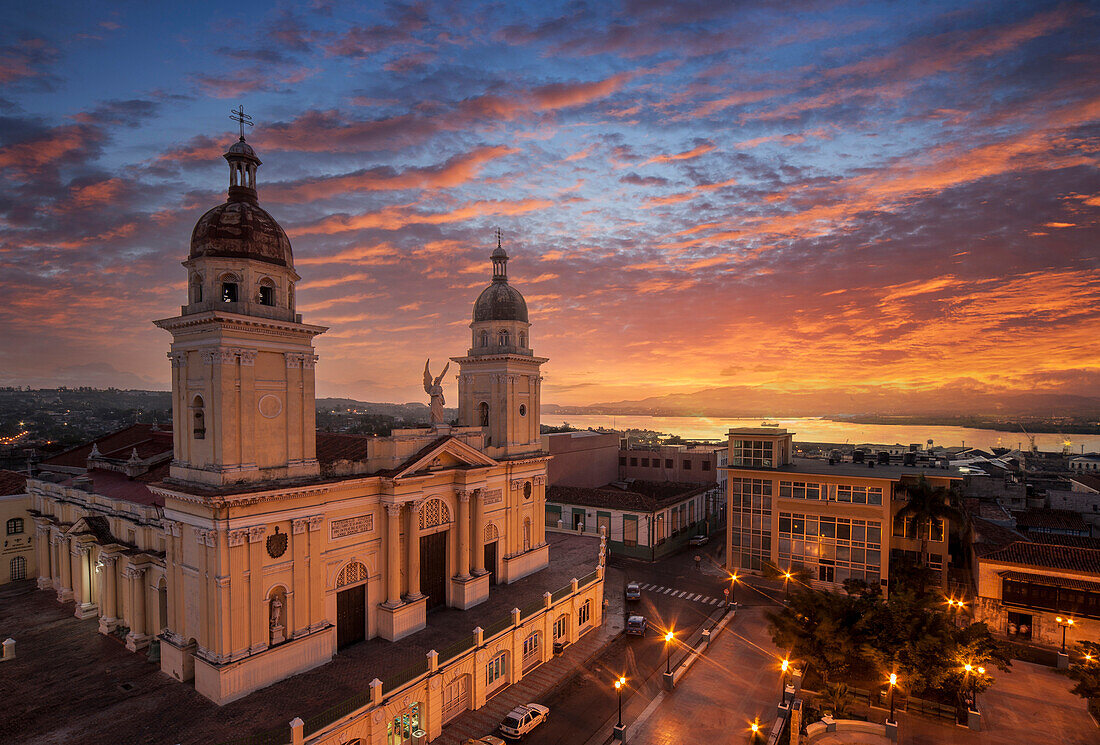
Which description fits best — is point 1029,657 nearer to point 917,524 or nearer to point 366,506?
point 917,524

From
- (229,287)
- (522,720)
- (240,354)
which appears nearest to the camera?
(240,354)

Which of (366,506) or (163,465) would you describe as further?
(163,465)

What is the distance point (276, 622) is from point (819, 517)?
123ft

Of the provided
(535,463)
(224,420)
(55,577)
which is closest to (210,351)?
(224,420)

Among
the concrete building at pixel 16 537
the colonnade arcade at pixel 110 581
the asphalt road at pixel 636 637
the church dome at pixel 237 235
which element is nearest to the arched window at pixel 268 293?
the church dome at pixel 237 235

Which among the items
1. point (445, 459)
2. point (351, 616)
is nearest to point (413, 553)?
point (351, 616)

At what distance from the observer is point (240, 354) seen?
21297mm

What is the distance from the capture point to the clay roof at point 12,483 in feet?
119

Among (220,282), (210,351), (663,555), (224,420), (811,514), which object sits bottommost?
(663,555)

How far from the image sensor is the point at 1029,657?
1207 inches

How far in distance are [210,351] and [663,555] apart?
139 ft

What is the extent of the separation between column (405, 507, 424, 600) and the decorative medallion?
6.41m

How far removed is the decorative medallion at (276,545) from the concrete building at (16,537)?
26.8 m

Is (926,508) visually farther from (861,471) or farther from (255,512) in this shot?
(255,512)
